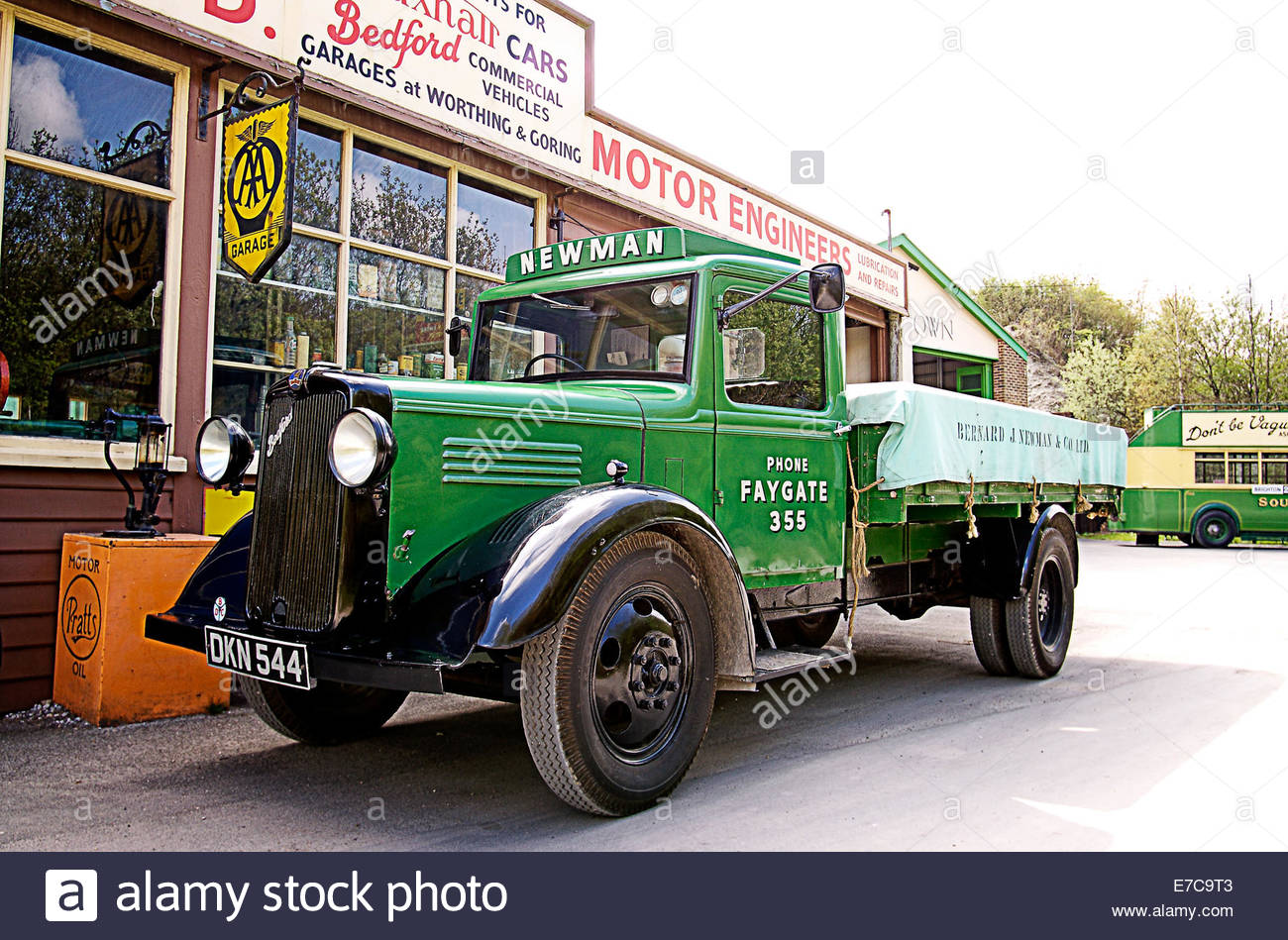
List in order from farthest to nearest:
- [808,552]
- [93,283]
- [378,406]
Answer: [93,283]
[808,552]
[378,406]

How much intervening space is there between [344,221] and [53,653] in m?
3.66

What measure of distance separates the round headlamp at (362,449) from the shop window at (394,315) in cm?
406

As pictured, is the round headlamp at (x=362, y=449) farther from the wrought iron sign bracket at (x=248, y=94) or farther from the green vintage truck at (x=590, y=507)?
the wrought iron sign bracket at (x=248, y=94)

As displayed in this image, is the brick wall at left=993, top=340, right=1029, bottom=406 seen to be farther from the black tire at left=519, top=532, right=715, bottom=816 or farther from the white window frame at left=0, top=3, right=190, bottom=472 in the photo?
the black tire at left=519, top=532, right=715, bottom=816

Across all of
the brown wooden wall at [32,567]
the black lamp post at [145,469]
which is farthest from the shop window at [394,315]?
the brown wooden wall at [32,567]

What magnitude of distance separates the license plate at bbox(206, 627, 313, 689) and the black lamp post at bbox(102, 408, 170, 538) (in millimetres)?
2050

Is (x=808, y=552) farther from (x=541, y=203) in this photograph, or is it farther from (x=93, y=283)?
(x=541, y=203)

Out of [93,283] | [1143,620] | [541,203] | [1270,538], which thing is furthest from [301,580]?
[1270,538]

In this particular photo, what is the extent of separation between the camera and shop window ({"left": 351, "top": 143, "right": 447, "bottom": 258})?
7406mm

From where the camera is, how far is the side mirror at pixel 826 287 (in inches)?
176

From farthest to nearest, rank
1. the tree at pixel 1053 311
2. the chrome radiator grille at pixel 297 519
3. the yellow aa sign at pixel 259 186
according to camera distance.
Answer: the tree at pixel 1053 311, the yellow aa sign at pixel 259 186, the chrome radiator grille at pixel 297 519

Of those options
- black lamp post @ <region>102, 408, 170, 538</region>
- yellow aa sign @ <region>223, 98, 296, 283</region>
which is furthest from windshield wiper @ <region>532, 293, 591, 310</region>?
black lamp post @ <region>102, 408, 170, 538</region>

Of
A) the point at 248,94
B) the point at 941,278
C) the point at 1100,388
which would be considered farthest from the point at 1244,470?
the point at 248,94

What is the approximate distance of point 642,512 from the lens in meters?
3.62
